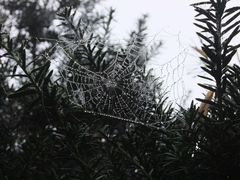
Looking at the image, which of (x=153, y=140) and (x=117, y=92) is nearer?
(x=153, y=140)

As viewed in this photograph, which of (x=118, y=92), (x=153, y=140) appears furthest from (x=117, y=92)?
(x=153, y=140)

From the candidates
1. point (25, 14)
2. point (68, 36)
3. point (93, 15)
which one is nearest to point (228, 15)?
point (68, 36)

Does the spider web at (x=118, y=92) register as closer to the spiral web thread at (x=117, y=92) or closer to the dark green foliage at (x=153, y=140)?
the spiral web thread at (x=117, y=92)

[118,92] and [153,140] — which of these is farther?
[118,92]

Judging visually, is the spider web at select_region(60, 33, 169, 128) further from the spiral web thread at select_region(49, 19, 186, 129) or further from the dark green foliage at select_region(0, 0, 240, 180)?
the dark green foliage at select_region(0, 0, 240, 180)

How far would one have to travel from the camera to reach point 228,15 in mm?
981

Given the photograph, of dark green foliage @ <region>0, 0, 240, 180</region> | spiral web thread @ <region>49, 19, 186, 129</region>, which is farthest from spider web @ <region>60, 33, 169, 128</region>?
dark green foliage @ <region>0, 0, 240, 180</region>

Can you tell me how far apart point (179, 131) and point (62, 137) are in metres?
0.31

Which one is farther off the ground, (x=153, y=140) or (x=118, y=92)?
(x=118, y=92)

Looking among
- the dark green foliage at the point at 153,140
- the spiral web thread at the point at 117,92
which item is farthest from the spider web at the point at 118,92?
the dark green foliage at the point at 153,140

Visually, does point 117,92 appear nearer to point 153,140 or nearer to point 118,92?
point 118,92

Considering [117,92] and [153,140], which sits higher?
[117,92]

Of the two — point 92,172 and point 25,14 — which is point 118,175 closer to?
point 92,172

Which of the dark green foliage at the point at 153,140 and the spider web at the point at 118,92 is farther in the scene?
the spider web at the point at 118,92
